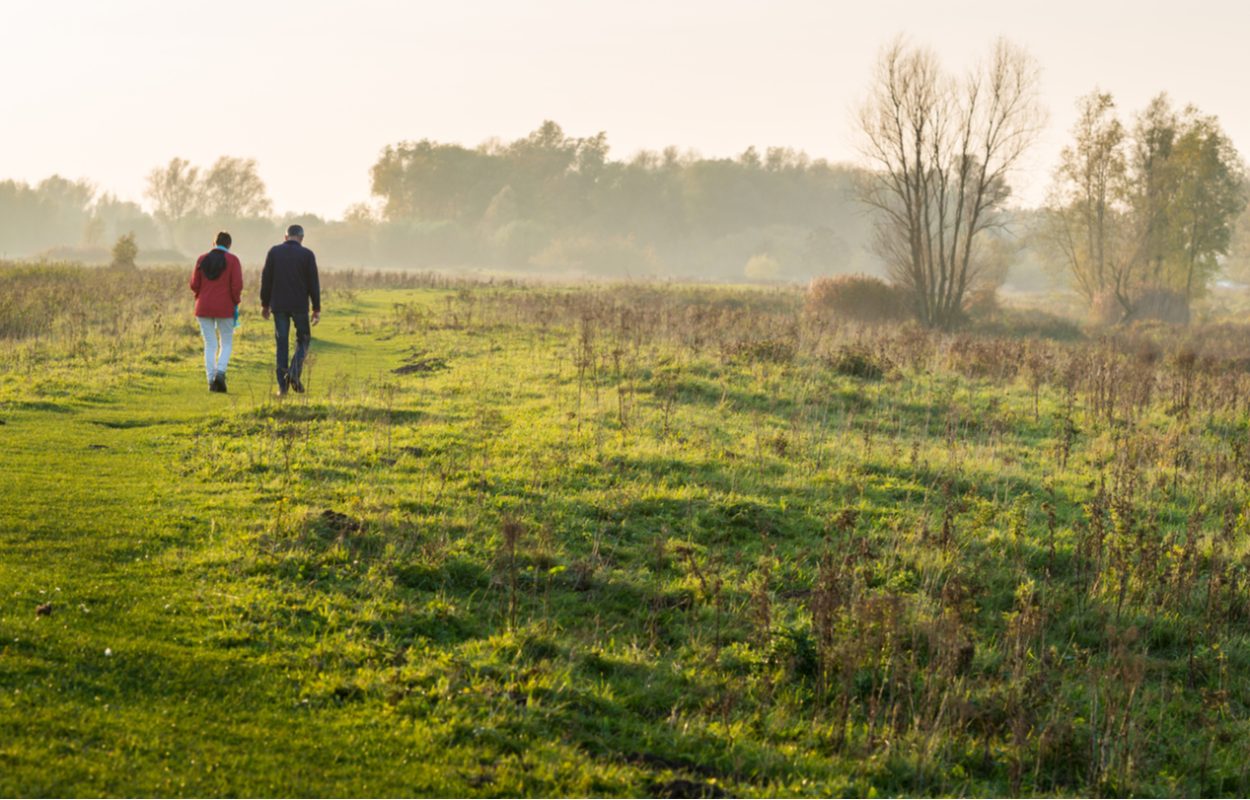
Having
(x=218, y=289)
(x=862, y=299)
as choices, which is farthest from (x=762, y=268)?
(x=218, y=289)

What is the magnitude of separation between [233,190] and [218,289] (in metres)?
103

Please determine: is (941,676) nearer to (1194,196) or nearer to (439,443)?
(439,443)

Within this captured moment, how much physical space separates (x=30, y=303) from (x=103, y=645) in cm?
2108

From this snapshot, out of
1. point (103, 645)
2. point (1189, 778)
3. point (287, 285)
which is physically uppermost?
point (287, 285)

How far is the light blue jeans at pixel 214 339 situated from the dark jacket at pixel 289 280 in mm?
757

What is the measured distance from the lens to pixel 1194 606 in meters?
8.30

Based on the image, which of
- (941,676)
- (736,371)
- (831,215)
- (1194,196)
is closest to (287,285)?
(736,371)

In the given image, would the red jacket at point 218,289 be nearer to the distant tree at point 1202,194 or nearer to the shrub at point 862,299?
the shrub at point 862,299

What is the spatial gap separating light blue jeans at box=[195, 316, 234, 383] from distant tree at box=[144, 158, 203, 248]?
103 metres

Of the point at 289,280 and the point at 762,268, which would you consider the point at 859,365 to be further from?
the point at 762,268

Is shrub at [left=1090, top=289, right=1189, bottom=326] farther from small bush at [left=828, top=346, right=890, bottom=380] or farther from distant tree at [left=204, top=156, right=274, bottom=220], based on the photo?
distant tree at [left=204, top=156, right=274, bottom=220]

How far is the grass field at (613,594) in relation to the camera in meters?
5.18

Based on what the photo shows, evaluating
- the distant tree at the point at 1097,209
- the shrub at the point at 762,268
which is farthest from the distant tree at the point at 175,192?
the distant tree at the point at 1097,209

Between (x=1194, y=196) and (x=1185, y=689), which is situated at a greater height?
(x=1194, y=196)
